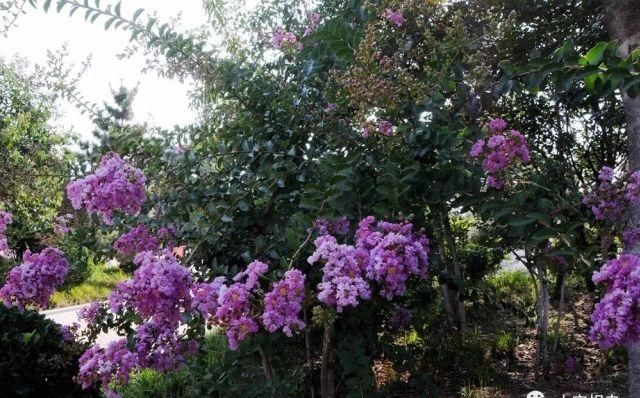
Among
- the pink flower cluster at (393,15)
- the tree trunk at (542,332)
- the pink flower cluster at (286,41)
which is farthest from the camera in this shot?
the tree trunk at (542,332)

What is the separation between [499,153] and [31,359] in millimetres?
2220

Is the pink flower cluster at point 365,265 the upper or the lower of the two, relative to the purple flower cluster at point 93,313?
upper

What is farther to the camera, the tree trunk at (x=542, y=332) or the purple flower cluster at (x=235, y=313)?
the tree trunk at (x=542, y=332)

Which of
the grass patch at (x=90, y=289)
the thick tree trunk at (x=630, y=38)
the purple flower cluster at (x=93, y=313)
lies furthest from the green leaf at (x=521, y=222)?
the grass patch at (x=90, y=289)

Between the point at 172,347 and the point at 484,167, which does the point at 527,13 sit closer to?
the point at 484,167

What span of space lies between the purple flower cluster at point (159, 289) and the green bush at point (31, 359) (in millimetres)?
1191

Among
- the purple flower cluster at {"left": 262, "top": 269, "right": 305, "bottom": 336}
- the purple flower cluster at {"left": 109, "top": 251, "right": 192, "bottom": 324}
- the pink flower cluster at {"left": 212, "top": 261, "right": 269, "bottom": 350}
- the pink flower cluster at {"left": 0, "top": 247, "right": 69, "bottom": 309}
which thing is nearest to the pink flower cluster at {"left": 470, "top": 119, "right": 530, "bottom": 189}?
the purple flower cluster at {"left": 262, "top": 269, "right": 305, "bottom": 336}

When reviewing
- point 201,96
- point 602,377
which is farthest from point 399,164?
point 602,377

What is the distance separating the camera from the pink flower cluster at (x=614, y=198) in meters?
1.42

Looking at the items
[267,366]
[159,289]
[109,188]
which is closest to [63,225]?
[109,188]

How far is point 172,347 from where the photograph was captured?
53.6 inches

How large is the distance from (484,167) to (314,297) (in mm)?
675

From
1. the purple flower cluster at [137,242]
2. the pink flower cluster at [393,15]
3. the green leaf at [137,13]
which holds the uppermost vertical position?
the pink flower cluster at [393,15]

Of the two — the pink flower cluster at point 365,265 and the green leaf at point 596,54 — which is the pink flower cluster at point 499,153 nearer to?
the green leaf at point 596,54
